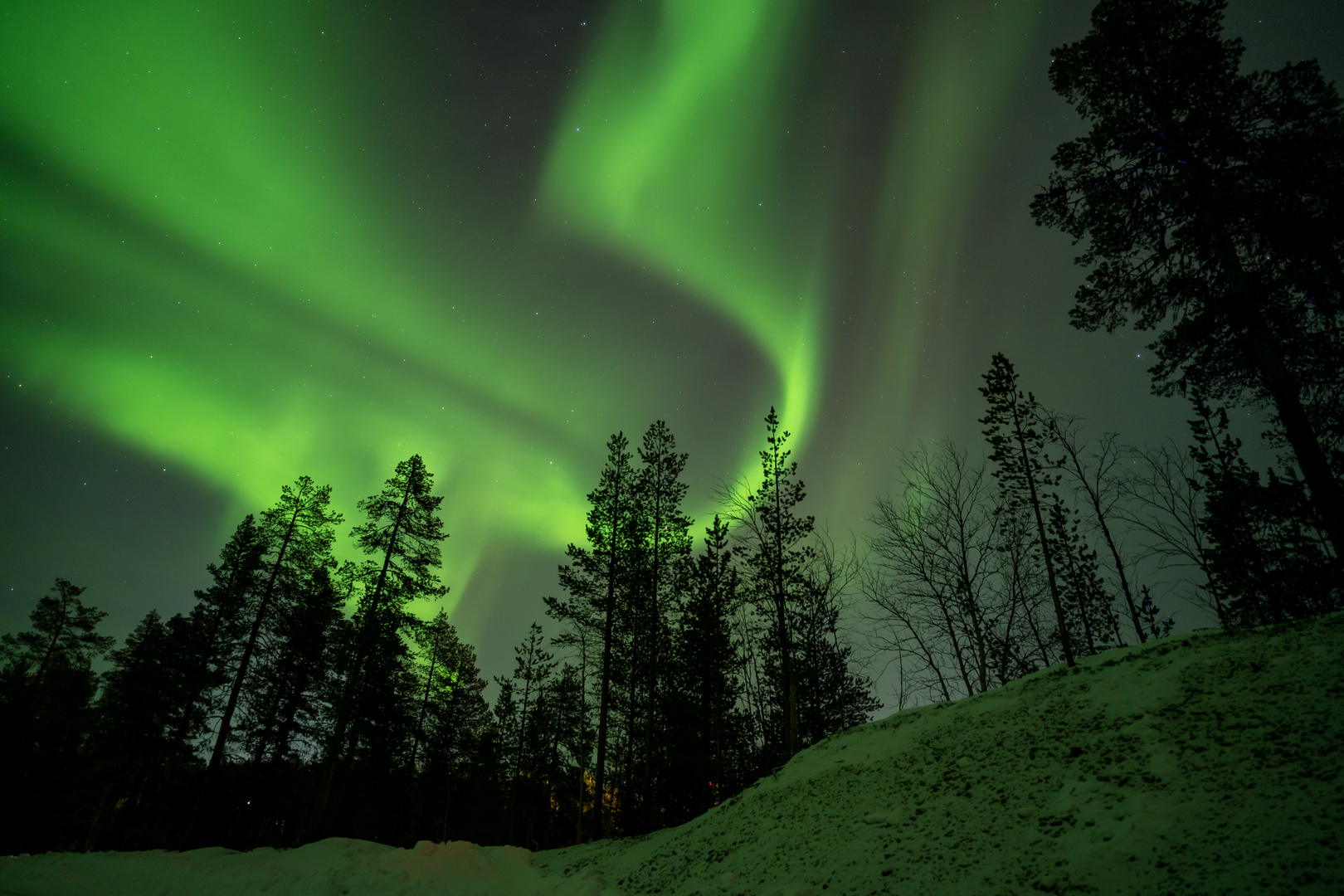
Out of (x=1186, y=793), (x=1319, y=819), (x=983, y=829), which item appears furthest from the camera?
(x=983, y=829)

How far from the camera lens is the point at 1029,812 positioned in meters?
6.52

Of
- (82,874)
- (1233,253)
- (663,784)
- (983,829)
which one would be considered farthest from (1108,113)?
(82,874)

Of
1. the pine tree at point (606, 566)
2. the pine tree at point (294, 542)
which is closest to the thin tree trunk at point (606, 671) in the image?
the pine tree at point (606, 566)

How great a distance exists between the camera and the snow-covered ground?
16.2 ft

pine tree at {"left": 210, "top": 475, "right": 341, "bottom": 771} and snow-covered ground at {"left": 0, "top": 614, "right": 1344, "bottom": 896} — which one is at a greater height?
pine tree at {"left": 210, "top": 475, "right": 341, "bottom": 771}

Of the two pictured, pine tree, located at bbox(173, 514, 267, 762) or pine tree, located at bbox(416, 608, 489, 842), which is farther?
pine tree, located at bbox(416, 608, 489, 842)

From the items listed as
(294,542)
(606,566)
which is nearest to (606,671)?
(606,566)

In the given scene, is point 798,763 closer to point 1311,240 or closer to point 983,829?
point 983,829

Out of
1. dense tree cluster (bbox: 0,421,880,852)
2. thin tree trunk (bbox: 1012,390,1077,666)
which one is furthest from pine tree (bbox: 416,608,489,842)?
thin tree trunk (bbox: 1012,390,1077,666)

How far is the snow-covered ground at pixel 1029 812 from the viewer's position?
4930 mm

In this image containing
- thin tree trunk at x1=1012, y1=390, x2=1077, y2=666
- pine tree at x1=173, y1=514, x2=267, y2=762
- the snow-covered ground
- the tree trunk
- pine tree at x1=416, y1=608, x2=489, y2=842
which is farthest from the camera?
pine tree at x1=416, y1=608, x2=489, y2=842

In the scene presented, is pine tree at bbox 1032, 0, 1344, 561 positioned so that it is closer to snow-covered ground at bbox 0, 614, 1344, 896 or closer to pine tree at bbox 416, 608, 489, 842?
snow-covered ground at bbox 0, 614, 1344, 896

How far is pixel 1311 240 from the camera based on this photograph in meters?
10.1

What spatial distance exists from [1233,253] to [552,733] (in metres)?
40.9
